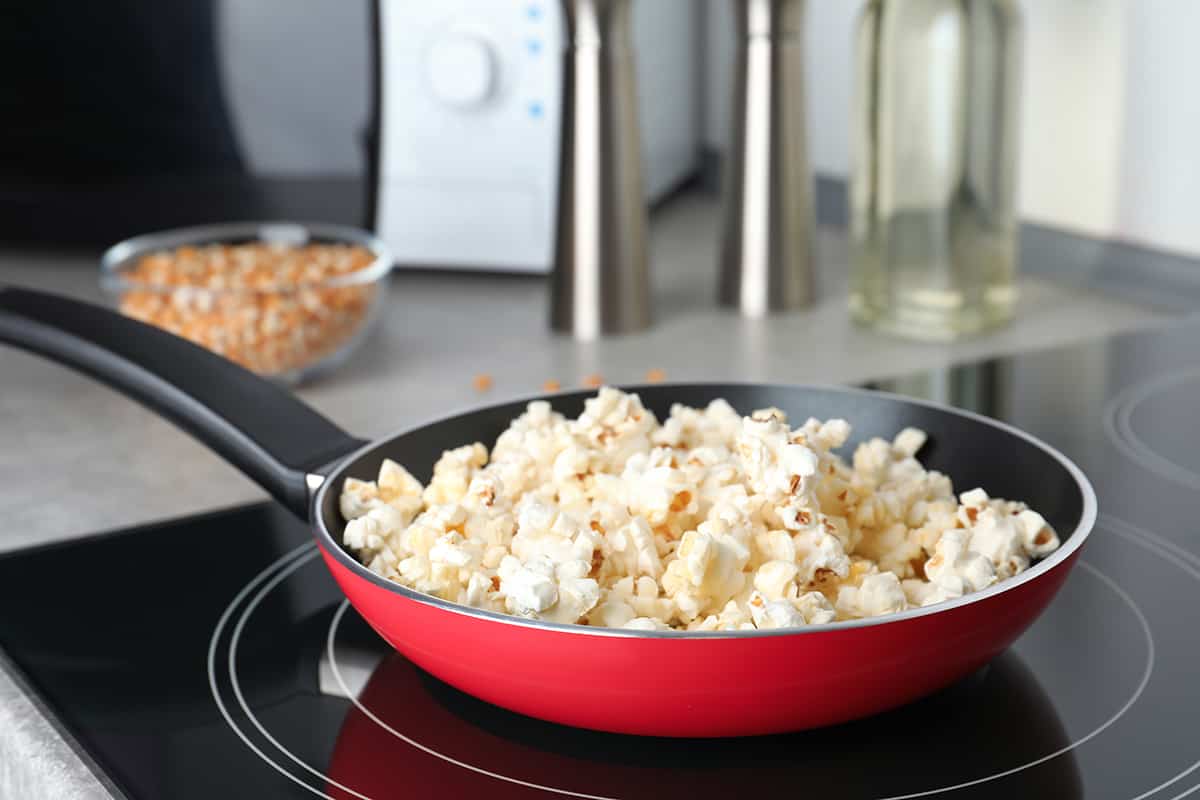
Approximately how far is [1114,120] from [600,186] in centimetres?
49

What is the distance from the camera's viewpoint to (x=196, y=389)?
26.9 inches

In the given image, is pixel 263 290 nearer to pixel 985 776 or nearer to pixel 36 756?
pixel 36 756

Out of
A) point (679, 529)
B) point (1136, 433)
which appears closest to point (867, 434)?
point (679, 529)

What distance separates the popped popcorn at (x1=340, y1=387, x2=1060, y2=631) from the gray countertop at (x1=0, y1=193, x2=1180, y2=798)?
1.09ft

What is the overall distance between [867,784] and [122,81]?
3.49ft

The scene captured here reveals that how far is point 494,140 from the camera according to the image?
4.47ft

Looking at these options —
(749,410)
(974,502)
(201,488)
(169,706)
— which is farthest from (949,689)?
(201,488)

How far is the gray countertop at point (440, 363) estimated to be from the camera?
915 millimetres

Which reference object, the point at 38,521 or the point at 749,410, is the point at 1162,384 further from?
the point at 38,521

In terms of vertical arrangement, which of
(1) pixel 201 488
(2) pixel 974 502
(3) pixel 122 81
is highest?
(3) pixel 122 81

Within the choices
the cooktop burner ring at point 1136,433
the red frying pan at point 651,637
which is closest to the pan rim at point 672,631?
the red frying pan at point 651,637

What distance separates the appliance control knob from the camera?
1.31 m

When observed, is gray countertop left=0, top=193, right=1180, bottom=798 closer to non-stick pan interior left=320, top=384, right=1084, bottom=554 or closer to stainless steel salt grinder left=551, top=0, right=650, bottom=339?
stainless steel salt grinder left=551, top=0, right=650, bottom=339

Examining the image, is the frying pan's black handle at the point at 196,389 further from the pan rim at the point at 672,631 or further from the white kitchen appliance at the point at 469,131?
the white kitchen appliance at the point at 469,131
